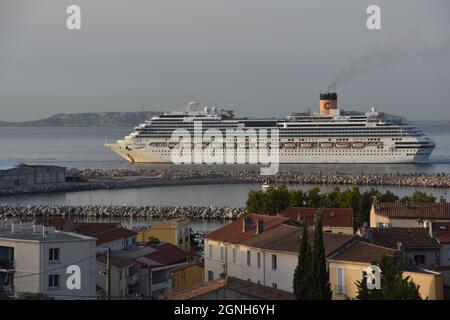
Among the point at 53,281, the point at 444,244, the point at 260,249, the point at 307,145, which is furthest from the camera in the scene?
the point at 307,145

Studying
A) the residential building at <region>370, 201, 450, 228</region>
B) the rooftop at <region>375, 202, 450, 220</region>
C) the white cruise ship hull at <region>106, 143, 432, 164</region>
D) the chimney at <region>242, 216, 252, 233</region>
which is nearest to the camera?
the chimney at <region>242, 216, 252, 233</region>

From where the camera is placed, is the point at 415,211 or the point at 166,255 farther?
the point at 415,211

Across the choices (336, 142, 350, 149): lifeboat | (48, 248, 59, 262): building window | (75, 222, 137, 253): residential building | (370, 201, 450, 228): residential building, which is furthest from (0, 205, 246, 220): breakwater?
(336, 142, 350, 149): lifeboat

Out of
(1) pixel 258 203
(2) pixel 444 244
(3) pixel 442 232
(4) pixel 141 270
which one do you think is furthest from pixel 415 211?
(1) pixel 258 203

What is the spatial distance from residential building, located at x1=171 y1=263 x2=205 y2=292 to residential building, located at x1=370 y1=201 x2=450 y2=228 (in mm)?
3235

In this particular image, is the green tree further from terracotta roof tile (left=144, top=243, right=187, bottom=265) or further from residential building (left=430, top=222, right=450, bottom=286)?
residential building (left=430, top=222, right=450, bottom=286)

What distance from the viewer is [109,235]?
512 inches

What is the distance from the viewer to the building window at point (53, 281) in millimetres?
9148

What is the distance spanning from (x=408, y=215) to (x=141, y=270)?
503 centimetres

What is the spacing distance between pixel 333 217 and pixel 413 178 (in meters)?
26.9

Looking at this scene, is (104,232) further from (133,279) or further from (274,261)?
(274,261)

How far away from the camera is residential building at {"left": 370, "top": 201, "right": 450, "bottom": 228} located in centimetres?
1434

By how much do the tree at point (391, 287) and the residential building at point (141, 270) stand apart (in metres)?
3.09
